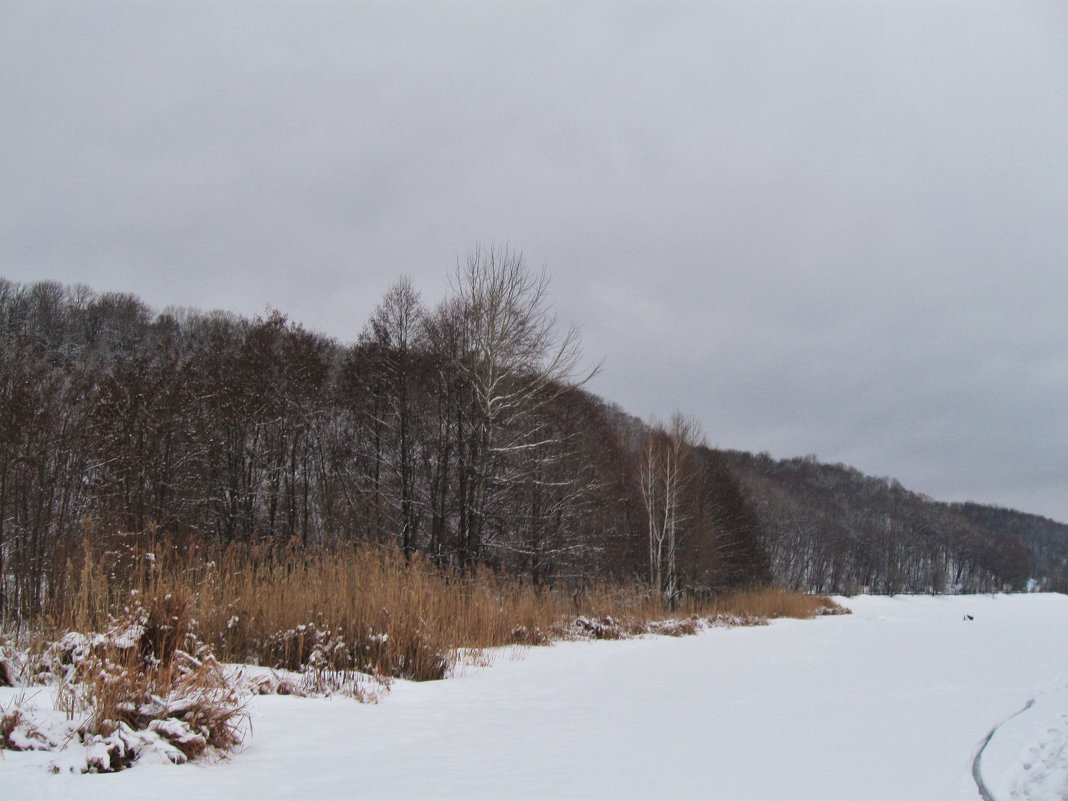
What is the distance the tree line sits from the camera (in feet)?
46.5

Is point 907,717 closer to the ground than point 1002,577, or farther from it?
farther from it

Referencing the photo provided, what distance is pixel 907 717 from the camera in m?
3.98

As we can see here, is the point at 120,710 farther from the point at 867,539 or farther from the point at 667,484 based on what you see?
the point at 867,539

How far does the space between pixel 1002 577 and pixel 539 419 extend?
350ft

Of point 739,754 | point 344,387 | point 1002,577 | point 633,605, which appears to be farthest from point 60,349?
point 1002,577

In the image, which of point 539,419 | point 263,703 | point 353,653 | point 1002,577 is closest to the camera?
point 263,703

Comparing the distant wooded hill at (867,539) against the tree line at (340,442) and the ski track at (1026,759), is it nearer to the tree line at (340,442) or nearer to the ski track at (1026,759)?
the tree line at (340,442)

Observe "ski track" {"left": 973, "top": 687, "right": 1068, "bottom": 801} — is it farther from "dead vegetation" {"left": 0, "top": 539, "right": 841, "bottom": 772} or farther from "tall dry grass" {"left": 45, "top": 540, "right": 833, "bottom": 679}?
"tall dry grass" {"left": 45, "top": 540, "right": 833, "bottom": 679}

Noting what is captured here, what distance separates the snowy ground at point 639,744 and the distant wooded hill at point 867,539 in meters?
61.6

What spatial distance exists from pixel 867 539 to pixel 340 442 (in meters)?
82.4

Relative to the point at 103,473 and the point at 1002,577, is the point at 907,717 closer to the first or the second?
the point at 103,473

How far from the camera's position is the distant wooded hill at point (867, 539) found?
74.3 metres

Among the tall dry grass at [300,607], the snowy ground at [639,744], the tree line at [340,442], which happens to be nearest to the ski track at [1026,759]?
the snowy ground at [639,744]

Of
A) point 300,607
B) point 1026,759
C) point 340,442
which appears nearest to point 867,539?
point 340,442
